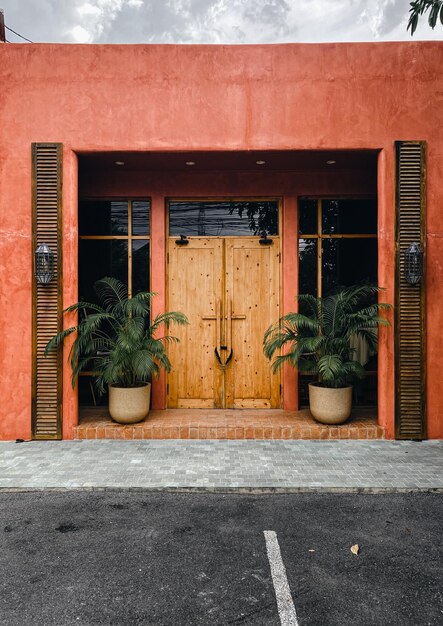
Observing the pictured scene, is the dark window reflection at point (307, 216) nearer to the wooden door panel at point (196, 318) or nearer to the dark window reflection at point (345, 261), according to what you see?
the dark window reflection at point (345, 261)

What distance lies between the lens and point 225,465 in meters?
5.16

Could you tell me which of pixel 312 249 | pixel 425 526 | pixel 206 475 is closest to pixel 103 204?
pixel 312 249

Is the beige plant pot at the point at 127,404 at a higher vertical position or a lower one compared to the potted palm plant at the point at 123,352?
lower

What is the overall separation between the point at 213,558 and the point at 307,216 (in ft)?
17.0

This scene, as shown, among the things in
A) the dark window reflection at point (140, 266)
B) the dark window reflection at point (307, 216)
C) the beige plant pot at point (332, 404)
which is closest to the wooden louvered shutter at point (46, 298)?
the dark window reflection at point (140, 266)

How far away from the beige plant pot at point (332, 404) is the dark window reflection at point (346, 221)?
7.98 feet

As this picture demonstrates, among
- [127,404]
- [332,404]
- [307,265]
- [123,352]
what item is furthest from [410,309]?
[127,404]

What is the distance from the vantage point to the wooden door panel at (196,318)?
7.23 m

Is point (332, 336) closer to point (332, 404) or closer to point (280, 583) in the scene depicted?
point (332, 404)

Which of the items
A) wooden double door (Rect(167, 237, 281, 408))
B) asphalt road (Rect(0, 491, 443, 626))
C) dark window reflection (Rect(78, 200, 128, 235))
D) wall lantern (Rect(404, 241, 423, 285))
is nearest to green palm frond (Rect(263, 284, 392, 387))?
wall lantern (Rect(404, 241, 423, 285))

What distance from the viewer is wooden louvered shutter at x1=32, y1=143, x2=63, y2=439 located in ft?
20.1

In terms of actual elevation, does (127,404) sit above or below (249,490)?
above

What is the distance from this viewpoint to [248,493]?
4.52 metres

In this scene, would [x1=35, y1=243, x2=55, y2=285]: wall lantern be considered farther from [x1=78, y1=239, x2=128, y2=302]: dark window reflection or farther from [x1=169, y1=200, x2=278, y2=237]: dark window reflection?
[x1=169, y1=200, x2=278, y2=237]: dark window reflection
